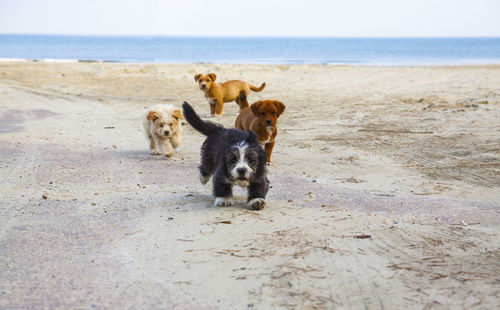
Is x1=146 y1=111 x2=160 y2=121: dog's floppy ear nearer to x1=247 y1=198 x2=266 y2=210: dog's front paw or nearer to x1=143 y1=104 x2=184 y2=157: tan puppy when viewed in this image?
x1=143 y1=104 x2=184 y2=157: tan puppy

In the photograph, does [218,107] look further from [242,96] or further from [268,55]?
[268,55]

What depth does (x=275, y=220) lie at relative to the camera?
5.49 metres

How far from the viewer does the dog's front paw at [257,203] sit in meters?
5.89

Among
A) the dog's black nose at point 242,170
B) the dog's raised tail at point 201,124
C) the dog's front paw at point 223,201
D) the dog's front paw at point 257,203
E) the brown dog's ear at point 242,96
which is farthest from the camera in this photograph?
the brown dog's ear at point 242,96

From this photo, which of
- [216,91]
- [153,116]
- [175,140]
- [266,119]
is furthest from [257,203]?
[216,91]

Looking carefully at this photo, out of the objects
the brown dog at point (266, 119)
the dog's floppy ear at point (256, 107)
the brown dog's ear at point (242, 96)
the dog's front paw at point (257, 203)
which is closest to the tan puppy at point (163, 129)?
the brown dog's ear at point (242, 96)

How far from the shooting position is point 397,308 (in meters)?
3.60

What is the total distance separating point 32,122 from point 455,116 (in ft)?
33.5

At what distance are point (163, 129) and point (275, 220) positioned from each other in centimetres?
437

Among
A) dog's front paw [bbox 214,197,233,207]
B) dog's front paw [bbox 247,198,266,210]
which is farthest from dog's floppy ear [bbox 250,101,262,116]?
dog's front paw [bbox 247,198,266,210]

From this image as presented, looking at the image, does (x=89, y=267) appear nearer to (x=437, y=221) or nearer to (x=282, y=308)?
(x=282, y=308)

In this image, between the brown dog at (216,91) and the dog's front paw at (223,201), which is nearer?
the dog's front paw at (223,201)

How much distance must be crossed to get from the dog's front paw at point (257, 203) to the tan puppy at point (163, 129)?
375 cm

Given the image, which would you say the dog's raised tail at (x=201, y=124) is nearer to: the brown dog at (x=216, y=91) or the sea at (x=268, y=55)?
the brown dog at (x=216, y=91)
